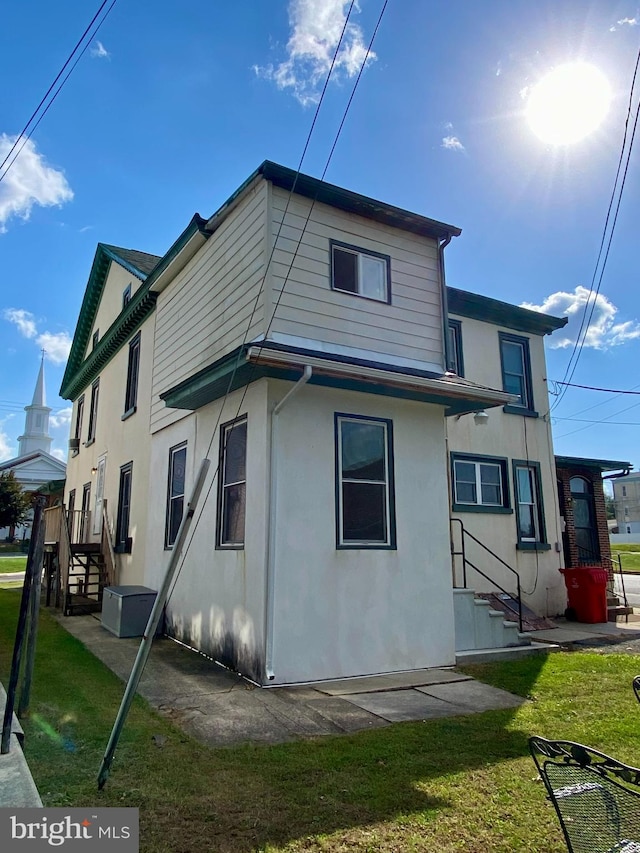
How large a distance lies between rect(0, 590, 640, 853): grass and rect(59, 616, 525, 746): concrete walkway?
23 centimetres

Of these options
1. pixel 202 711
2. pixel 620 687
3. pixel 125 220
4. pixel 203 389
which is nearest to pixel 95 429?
pixel 125 220

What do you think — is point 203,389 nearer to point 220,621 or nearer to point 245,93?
point 220,621

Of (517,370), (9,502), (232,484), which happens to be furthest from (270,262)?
(9,502)

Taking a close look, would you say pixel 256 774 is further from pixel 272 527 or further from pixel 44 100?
pixel 44 100

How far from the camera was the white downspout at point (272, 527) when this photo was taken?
6262 mm

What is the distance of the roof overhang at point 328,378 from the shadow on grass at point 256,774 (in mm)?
3342

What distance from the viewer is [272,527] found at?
648cm

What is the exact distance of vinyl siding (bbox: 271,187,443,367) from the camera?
24.3ft

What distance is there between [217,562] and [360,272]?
4.40m

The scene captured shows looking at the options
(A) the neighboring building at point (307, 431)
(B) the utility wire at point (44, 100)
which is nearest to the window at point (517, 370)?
(A) the neighboring building at point (307, 431)

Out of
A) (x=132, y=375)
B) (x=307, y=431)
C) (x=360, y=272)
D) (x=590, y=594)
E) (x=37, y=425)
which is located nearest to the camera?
(x=307, y=431)

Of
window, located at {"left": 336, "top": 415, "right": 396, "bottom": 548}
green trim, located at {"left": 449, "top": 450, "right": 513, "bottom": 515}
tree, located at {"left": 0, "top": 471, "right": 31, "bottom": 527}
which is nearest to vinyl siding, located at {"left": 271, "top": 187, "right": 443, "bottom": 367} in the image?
window, located at {"left": 336, "top": 415, "right": 396, "bottom": 548}

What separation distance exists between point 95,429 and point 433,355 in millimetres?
10637

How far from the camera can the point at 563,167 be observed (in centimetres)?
799
